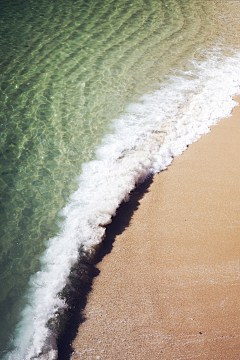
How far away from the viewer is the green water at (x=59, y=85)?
3.58 meters

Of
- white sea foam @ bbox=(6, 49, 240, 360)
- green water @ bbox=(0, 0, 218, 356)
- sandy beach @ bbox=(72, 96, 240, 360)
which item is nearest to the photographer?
sandy beach @ bbox=(72, 96, 240, 360)

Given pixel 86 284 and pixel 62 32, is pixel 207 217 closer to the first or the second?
pixel 86 284

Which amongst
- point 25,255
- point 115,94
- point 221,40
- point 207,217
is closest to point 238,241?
point 207,217

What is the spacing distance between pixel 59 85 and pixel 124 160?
8.61ft

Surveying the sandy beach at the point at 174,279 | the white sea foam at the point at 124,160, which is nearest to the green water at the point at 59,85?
the white sea foam at the point at 124,160

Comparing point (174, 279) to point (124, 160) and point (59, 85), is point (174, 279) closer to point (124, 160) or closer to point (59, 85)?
point (124, 160)

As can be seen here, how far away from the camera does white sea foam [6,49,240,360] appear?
280 cm

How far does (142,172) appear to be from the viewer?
14.0ft

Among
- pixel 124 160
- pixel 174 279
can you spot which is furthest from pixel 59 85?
pixel 174 279

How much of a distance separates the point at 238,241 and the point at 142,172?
152 cm

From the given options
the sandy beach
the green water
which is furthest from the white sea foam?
the sandy beach

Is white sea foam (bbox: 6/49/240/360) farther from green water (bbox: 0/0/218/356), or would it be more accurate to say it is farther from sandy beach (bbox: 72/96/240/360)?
sandy beach (bbox: 72/96/240/360)

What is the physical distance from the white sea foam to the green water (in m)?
0.15

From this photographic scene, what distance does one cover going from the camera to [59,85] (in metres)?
6.15
